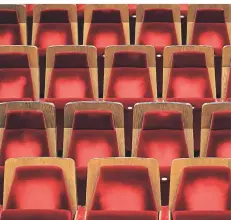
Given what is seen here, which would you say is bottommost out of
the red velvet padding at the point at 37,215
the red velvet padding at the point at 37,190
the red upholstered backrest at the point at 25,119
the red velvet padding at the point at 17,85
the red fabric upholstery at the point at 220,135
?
the red velvet padding at the point at 37,215

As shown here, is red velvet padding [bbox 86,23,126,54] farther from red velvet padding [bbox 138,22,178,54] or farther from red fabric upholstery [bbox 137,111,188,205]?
red fabric upholstery [bbox 137,111,188,205]

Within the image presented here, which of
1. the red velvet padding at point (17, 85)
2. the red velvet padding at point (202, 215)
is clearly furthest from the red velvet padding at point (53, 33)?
the red velvet padding at point (202, 215)

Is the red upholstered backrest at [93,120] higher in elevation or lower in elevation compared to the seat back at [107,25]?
lower

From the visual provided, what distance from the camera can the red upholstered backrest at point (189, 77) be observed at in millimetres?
582

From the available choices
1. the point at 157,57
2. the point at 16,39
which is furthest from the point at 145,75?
the point at 16,39

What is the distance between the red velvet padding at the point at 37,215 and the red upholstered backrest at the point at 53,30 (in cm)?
30

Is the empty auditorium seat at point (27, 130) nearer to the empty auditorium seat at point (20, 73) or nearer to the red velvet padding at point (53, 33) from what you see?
the empty auditorium seat at point (20, 73)

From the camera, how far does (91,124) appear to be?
19.7 inches

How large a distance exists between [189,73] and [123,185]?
0.19m

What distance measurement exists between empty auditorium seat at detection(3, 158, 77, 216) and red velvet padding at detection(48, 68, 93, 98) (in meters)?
0.16

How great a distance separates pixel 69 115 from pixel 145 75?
Answer: 4.4 inches

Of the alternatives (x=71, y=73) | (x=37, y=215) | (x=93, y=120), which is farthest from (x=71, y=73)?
(x=37, y=215)

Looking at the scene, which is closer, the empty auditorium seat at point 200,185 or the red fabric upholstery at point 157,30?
the empty auditorium seat at point 200,185

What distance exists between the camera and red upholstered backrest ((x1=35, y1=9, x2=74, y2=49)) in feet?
2.23
